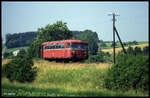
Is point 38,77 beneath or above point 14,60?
beneath

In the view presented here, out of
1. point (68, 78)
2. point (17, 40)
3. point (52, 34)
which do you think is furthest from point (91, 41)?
point (68, 78)

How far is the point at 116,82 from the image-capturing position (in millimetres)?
17453

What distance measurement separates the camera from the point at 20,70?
74.2 ft

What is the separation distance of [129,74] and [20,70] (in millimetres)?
10849

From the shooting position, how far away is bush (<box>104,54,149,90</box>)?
16562mm

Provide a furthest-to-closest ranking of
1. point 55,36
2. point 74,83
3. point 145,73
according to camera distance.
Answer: point 55,36 → point 74,83 → point 145,73

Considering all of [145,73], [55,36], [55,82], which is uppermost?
[55,36]

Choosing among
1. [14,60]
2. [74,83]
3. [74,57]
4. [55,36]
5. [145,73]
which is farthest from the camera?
[55,36]

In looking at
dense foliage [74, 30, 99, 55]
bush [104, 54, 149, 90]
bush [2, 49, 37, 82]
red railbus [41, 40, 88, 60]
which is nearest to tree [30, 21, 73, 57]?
dense foliage [74, 30, 99, 55]

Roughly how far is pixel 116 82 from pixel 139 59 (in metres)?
2.42

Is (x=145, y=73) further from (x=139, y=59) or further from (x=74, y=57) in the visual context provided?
(x=74, y=57)

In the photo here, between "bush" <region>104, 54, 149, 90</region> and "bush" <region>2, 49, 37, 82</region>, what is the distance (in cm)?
844

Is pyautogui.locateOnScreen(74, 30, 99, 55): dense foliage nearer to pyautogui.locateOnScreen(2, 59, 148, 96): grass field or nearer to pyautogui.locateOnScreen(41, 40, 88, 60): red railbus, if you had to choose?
pyautogui.locateOnScreen(41, 40, 88, 60): red railbus

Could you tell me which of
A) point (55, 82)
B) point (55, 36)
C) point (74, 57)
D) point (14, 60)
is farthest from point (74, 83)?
point (55, 36)
